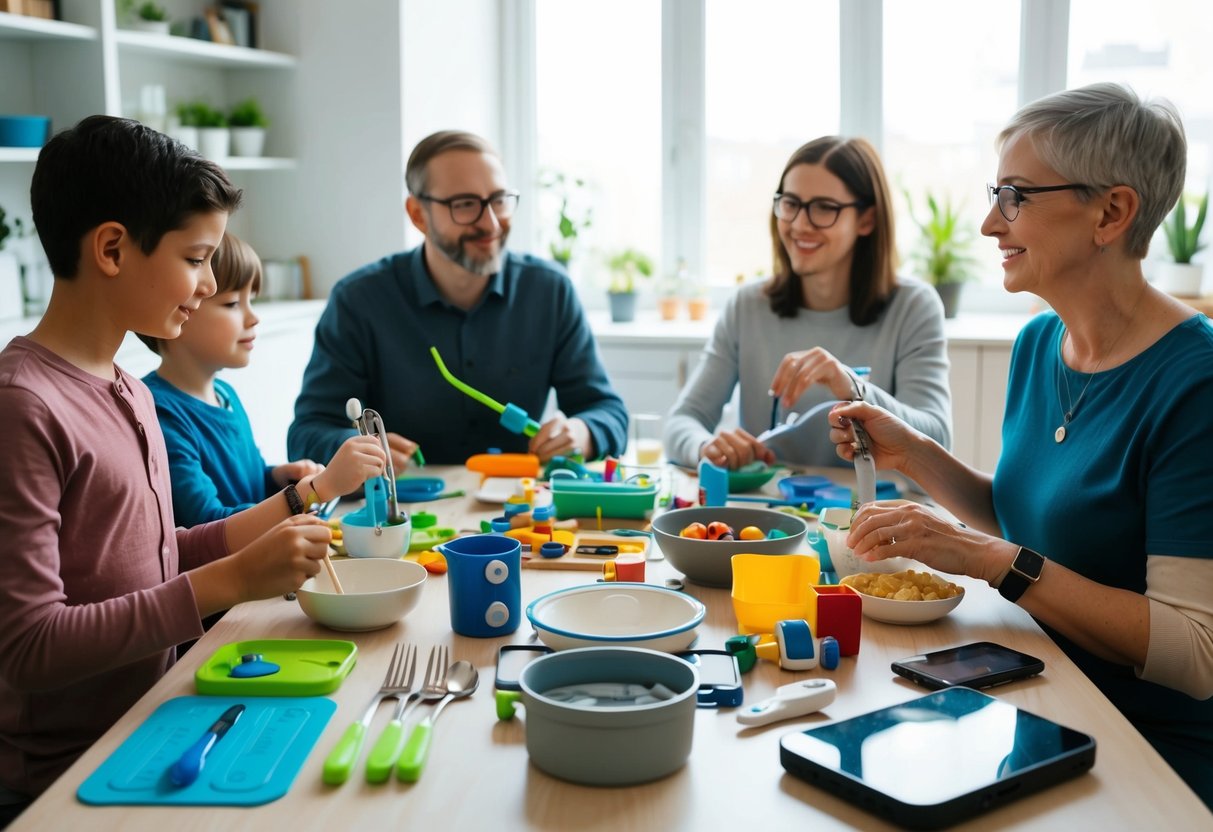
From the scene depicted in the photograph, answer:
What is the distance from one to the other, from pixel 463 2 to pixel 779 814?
369 cm

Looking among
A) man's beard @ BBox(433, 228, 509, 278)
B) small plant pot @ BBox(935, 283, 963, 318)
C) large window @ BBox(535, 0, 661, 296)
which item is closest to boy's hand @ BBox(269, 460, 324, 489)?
man's beard @ BBox(433, 228, 509, 278)

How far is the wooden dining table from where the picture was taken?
0.97 metres

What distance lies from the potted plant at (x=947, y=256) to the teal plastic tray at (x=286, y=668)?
3.09 metres

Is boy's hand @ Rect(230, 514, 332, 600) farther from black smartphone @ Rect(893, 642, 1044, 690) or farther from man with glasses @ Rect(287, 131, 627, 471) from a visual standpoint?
man with glasses @ Rect(287, 131, 627, 471)

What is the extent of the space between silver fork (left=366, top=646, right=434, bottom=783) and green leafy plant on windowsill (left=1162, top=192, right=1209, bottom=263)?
337 centimetres

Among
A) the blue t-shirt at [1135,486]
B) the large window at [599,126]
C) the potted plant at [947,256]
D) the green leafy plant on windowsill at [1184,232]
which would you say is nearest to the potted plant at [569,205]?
the large window at [599,126]

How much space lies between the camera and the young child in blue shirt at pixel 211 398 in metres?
1.82

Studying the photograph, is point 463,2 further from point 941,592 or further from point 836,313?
point 941,592

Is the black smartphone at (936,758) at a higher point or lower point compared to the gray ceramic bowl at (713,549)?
lower

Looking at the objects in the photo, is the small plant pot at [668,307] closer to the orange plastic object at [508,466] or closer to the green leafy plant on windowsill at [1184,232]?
the green leafy plant on windowsill at [1184,232]

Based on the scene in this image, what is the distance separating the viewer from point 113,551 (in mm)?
1383

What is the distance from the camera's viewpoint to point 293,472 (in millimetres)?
2104

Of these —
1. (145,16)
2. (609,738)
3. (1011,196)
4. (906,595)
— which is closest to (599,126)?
(145,16)

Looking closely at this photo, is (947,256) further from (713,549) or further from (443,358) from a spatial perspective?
(713,549)
